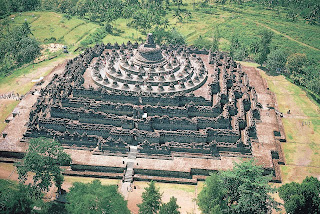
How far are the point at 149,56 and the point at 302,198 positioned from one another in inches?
1997

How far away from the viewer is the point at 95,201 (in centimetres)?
4838

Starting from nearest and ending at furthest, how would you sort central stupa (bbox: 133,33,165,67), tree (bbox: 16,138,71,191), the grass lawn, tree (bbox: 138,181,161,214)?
tree (bbox: 138,181,161,214) → tree (bbox: 16,138,71,191) → the grass lawn → central stupa (bbox: 133,33,165,67)

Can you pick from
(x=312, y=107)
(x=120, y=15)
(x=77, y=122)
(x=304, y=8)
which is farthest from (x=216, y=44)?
(x=304, y=8)

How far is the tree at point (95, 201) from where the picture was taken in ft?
157

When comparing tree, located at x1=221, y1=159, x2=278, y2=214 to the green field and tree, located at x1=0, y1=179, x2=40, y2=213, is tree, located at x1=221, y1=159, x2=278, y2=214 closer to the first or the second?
the green field

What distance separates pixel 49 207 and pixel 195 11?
128791 millimetres

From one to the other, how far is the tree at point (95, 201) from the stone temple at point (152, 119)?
11.4m

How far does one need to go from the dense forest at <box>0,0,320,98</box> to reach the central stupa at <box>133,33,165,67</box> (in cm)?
2839

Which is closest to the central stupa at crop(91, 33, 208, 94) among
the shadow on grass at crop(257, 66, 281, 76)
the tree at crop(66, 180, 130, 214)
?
the shadow on grass at crop(257, 66, 281, 76)

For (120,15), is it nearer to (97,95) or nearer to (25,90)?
(25,90)

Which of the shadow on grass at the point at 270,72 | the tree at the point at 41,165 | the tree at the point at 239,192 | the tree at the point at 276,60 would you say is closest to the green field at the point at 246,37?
the shadow on grass at the point at 270,72

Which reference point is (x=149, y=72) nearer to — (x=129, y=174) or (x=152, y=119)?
(x=152, y=119)

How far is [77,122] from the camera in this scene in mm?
72125

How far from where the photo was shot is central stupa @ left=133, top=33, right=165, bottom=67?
8600 centimetres
